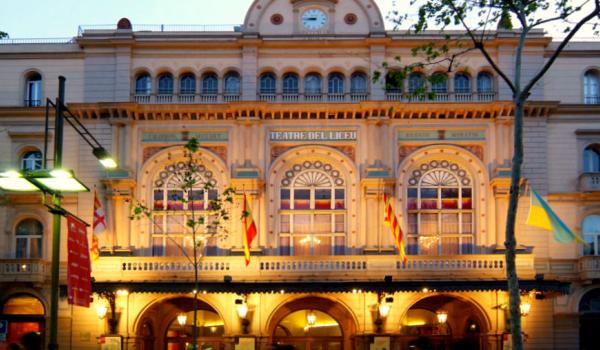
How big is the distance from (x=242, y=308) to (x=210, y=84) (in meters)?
11.0

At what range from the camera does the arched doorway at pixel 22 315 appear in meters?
42.6

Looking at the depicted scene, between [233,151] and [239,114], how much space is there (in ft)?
5.52

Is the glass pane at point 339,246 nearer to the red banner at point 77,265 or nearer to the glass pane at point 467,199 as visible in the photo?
the glass pane at point 467,199

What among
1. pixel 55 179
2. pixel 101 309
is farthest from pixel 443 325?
pixel 55 179

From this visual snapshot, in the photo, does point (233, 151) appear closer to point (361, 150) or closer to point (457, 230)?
point (361, 150)

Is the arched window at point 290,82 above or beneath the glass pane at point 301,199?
above

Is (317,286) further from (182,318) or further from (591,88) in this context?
(591,88)

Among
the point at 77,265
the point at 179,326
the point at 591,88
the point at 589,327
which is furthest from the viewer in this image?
the point at 591,88

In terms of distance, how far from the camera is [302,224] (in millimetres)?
43906

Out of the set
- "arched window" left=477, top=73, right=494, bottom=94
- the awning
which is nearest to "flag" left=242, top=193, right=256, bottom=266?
the awning

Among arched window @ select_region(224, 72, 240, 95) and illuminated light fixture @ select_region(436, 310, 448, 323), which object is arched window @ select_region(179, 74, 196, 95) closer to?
arched window @ select_region(224, 72, 240, 95)

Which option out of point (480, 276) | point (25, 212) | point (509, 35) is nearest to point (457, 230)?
point (480, 276)

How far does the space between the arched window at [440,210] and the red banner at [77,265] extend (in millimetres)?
24392

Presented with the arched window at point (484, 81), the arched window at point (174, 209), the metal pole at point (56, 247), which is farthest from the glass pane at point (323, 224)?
the metal pole at point (56, 247)
